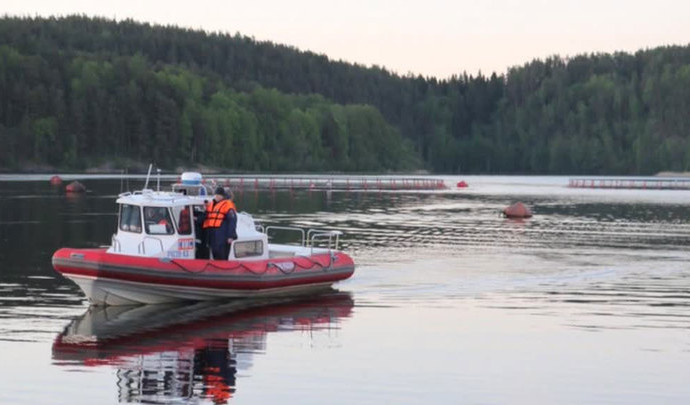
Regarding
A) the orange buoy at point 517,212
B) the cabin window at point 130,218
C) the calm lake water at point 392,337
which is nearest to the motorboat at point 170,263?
the cabin window at point 130,218

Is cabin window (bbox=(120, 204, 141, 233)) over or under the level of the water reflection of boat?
over

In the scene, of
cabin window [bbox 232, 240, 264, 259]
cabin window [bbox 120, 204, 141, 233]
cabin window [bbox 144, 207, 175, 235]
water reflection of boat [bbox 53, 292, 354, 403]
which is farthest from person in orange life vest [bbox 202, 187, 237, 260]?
cabin window [bbox 120, 204, 141, 233]

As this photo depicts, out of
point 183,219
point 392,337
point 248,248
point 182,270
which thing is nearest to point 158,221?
point 183,219

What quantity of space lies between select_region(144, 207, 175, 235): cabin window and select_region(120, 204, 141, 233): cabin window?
0.22 meters

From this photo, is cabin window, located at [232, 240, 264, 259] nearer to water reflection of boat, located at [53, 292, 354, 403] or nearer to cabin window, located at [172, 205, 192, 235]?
water reflection of boat, located at [53, 292, 354, 403]

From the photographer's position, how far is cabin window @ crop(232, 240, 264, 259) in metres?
34.7

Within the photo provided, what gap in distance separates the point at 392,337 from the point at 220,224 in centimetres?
737

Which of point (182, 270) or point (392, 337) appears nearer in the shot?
point (392, 337)

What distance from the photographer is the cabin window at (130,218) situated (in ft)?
109

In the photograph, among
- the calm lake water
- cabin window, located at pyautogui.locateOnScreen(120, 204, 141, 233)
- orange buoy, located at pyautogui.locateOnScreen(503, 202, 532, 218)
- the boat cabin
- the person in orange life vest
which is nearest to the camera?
the calm lake water

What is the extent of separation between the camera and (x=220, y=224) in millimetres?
33719

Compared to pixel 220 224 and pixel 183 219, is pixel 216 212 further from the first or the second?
pixel 183 219

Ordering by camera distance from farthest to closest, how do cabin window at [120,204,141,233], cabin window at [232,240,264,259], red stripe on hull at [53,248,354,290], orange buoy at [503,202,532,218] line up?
orange buoy at [503,202,532,218], cabin window at [232,240,264,259], cabin window at [120,204,141,233], red stripe on hull at [53,248,354,290]

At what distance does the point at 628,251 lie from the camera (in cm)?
5409
